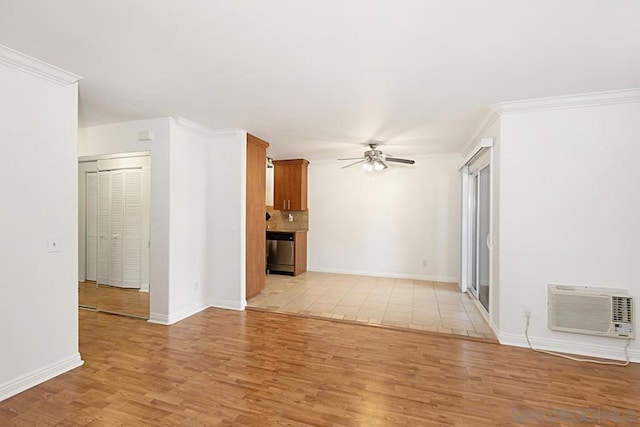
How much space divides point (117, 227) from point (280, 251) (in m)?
3.20

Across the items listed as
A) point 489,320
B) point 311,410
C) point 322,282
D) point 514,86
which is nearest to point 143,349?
point 311,410

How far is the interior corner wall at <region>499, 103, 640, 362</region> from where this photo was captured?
114 inches

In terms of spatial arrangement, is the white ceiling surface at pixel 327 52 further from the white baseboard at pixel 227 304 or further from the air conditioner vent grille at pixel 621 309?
the white baseboard at pixel 227 304

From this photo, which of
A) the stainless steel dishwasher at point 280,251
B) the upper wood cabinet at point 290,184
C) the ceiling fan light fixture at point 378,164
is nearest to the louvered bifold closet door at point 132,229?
the stainless steel dishwasher at point 280,251

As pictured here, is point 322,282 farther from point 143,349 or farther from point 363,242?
point 143,349

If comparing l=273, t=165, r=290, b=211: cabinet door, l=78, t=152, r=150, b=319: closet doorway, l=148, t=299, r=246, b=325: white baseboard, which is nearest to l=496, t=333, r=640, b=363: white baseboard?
l=148, t=299, r=246, b=325: white baseboard

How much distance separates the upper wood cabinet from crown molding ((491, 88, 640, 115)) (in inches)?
167

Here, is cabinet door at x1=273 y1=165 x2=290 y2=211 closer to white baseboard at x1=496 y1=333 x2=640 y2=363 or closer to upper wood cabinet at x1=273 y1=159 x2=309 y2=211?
upper wood cabinet at x1=273 y1=159 x2=309 y2=211

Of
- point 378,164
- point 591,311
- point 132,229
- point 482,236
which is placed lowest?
point 591,311

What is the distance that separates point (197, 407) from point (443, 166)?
18.9 feet

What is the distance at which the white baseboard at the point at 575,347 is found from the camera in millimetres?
2877

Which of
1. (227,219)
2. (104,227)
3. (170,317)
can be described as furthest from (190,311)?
(104,227)

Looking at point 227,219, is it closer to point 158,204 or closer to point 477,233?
point 158,204

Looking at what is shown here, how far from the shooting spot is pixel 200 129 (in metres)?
4.21
